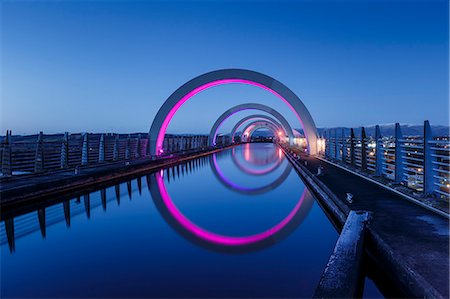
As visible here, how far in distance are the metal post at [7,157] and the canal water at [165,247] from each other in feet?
8.34

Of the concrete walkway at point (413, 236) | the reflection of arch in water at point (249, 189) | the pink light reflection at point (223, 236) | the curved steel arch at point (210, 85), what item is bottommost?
the pink light reflection at point (223, 236)

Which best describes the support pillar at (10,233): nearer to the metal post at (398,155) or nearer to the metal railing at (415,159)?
the metal railing at (415,159)

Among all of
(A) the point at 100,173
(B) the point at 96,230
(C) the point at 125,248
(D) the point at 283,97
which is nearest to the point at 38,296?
(C) the point at 125,248

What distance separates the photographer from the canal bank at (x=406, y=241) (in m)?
2.44

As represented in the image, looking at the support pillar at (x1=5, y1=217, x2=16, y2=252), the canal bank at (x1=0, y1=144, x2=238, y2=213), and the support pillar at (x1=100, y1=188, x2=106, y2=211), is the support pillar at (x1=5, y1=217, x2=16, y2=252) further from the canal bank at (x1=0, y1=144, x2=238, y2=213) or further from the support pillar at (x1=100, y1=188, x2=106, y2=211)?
the support pillar at (x1=100, y1=188, x2=106, y2=211)

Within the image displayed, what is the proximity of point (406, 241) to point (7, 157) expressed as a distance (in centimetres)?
929

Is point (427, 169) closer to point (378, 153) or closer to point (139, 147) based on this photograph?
point (378, 153)

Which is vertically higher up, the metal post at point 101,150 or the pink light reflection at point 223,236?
the metal post at point 101,150

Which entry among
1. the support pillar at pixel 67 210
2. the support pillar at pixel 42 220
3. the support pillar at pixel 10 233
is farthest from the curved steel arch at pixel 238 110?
the support pillar at pixel 10 233

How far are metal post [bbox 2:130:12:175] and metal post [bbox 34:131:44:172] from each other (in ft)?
3.19

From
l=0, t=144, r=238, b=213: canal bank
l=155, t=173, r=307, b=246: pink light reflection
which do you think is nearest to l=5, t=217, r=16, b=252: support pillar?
l=0, t=144, r=238, b=213: canal bank

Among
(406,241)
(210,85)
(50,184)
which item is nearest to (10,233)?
(50,184)

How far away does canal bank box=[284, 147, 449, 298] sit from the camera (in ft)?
8.00

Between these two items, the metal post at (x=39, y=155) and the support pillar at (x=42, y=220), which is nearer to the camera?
the support pillar at (x=42, y=220)
